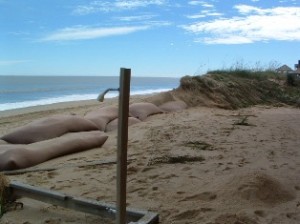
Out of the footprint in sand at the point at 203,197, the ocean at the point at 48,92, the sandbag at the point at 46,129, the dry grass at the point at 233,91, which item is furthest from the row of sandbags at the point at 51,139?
the ocean at the point at 48,92

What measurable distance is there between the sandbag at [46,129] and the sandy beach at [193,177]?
1.82 feet

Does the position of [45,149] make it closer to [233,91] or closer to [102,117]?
[102,117]

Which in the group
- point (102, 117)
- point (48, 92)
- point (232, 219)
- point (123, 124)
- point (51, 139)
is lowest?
point (48, 92)

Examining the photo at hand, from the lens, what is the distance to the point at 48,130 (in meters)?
6.00

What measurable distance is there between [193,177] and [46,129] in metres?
2.86

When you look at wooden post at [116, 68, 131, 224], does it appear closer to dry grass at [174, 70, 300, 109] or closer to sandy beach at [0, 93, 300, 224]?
sandy beach at [0, 93, 300, 224]

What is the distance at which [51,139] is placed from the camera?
5590 millimetres

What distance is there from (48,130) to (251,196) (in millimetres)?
3578

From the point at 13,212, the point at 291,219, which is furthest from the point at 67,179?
the point at 291,219

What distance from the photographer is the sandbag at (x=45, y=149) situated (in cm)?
471

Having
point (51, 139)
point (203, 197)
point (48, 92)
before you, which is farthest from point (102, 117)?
point (48, 92)

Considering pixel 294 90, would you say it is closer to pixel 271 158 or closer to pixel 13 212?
pixel 271 158

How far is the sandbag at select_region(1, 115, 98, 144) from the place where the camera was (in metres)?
5.83

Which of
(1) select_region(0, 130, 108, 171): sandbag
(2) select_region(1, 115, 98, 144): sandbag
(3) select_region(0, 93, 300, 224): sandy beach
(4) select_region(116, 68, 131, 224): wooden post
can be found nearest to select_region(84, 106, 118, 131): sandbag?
(3) select_region(0, 93, 300, 224): sandy beach
